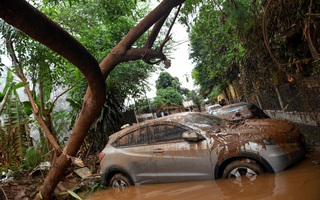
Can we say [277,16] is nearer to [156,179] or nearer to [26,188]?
[156,179]

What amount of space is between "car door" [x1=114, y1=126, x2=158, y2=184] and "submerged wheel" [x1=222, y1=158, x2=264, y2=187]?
65.4 inches

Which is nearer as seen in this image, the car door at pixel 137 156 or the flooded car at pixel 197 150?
the flooded car at pixel 197 150

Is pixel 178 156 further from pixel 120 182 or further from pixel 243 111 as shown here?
pixel 243 111

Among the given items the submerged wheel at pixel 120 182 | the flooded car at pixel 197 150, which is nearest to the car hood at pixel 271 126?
the flooded car at pixel 197 150

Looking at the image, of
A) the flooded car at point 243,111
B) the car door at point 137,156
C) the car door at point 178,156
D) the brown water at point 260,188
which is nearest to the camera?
the brown water at point 260,188

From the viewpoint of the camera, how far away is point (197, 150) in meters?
4.52

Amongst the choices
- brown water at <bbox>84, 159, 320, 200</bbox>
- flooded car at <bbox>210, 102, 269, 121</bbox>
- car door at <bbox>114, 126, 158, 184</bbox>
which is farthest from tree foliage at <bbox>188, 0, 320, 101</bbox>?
car door at <bbox>114, 126, 158, 184</bbox>

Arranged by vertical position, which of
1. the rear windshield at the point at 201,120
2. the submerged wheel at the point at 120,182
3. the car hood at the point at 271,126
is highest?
the rear windshield at the point at 201,120

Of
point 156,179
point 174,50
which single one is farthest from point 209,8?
point 174,50

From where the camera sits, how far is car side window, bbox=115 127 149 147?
17.9 ft

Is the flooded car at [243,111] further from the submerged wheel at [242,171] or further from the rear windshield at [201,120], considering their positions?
the submerged wheel at [242,171]

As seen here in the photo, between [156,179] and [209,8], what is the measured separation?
4187 mm

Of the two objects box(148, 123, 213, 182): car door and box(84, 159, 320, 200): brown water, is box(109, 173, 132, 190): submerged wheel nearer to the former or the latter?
box(84, 159, 320, 200): brown water

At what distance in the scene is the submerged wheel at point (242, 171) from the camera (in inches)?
157
